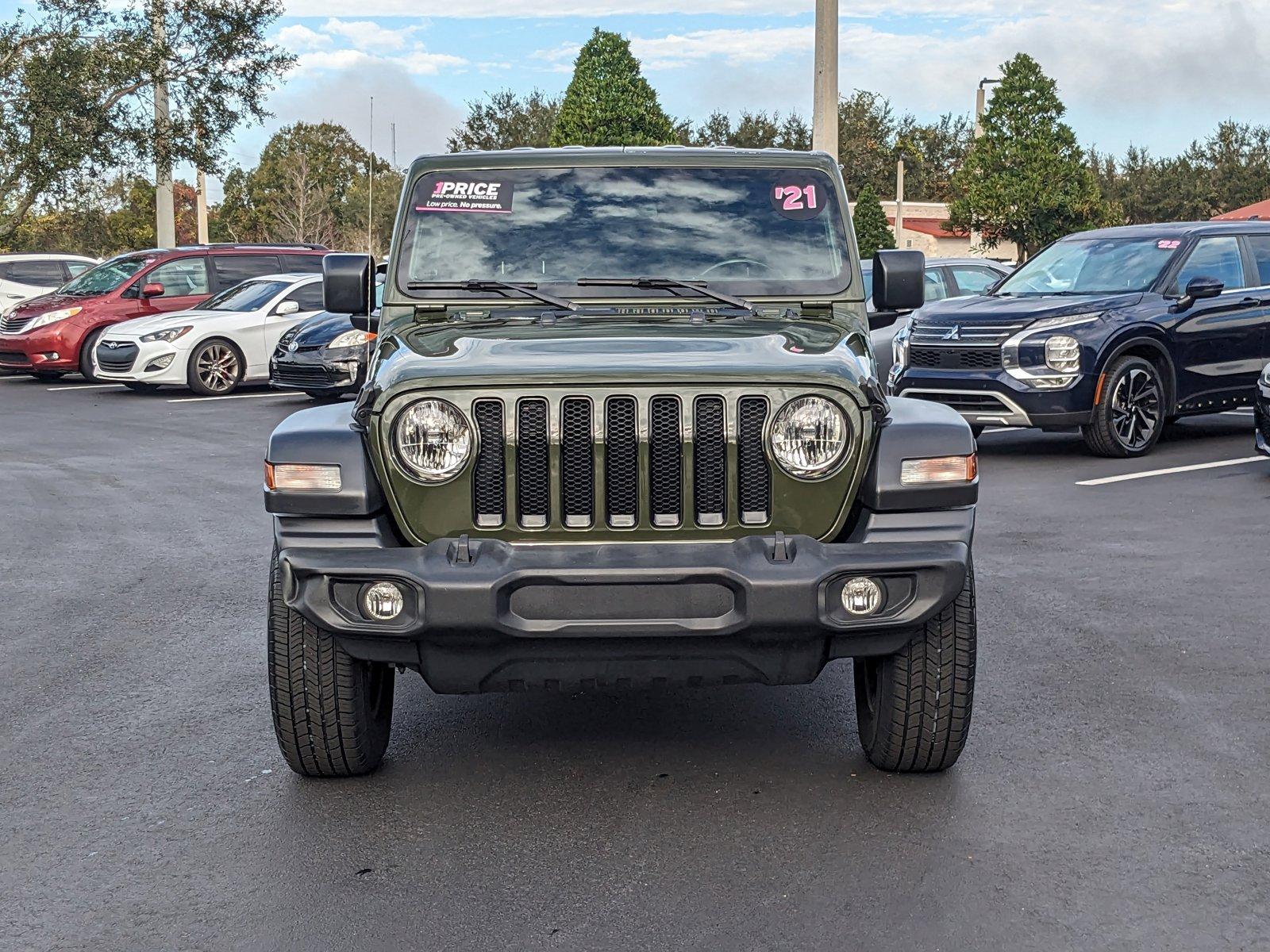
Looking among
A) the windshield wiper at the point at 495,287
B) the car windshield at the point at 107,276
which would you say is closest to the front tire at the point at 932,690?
the windshield wiper at the point at 495,287

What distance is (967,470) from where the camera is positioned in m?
4.32

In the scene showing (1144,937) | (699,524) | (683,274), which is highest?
(683,274)

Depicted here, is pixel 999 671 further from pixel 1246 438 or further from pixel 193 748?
pixel 1246 438

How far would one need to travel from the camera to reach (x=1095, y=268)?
42.1 ft

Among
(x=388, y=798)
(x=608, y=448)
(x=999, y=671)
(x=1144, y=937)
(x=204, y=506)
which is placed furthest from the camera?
(x=204, y=506)

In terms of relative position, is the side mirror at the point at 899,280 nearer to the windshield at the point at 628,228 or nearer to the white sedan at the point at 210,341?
the windshield at the point at 628,228

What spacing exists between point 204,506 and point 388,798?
6.19 m

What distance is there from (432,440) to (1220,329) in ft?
32.0

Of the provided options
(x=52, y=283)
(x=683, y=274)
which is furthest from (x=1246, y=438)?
(x=52, y=283)

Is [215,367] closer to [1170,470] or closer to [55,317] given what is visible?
[55,317]

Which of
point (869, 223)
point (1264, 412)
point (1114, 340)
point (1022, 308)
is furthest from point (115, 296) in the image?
point (869, 223)

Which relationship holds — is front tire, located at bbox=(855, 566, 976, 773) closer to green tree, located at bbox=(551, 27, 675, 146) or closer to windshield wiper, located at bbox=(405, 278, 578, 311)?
windshield wiper, located at bbox=(405, 278, 578, 311)

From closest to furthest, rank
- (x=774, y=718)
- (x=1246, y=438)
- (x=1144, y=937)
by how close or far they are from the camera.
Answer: (x=1144, y=937)
(x=774, y=718)
(x=1246, y=438)

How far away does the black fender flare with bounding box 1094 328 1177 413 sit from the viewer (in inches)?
465
